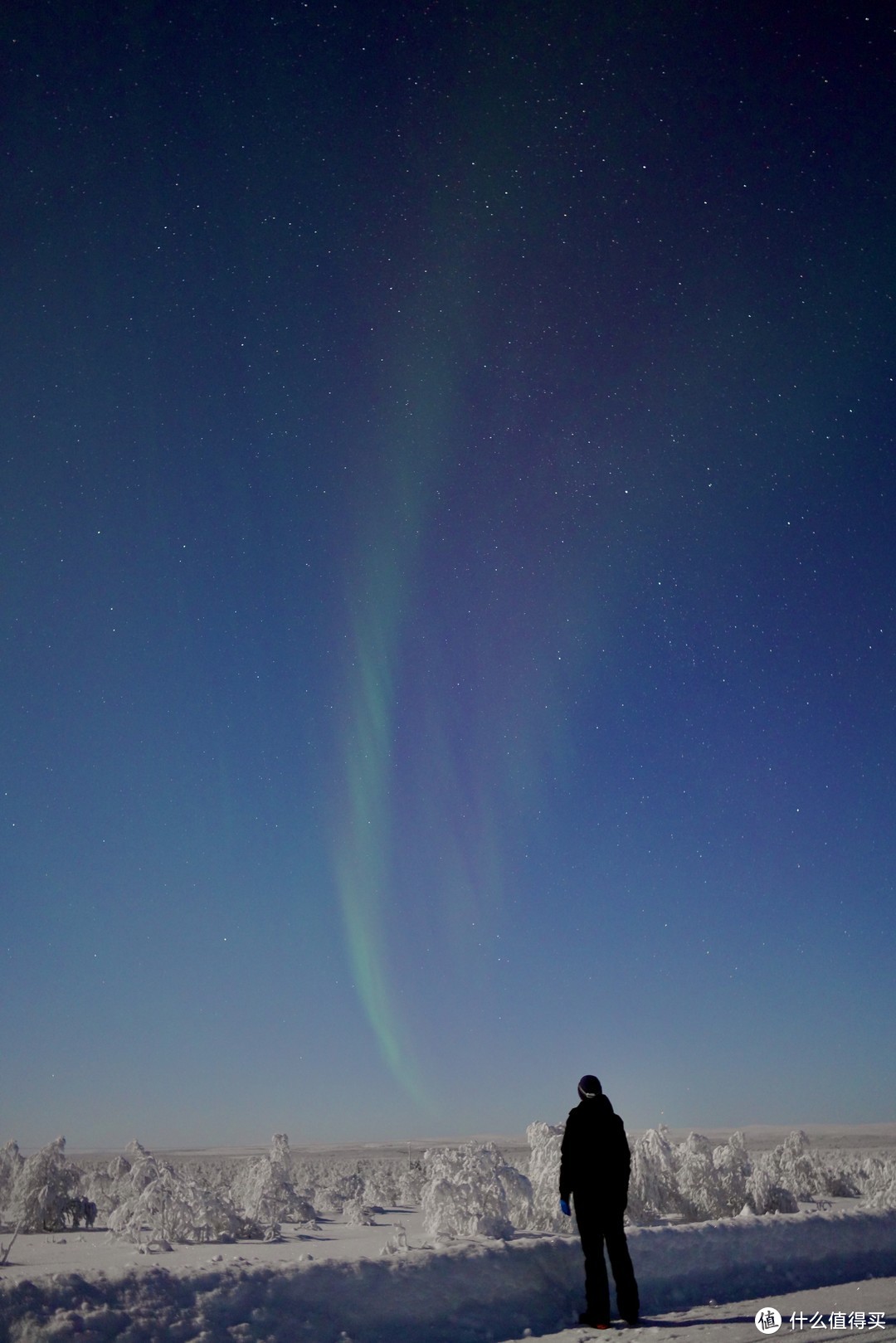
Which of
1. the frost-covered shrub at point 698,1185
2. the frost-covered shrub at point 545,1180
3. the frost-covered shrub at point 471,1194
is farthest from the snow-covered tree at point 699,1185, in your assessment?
the frost-covered shrub at point 471,1194

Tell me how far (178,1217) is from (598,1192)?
43.4ft

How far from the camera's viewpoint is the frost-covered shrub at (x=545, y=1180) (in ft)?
60.1

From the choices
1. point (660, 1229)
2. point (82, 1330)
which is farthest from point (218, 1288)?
point (660, 1229)

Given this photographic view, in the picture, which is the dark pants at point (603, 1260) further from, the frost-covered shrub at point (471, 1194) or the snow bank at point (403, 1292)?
the frost-covered shrub at point (471, 1194)

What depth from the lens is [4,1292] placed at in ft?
21.3

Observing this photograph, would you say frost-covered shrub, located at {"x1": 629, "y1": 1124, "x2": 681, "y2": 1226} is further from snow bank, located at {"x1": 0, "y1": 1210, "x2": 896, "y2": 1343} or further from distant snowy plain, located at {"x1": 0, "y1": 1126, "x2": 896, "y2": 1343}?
snow bank, located at {"x1": 0, "y1": 1210, "x2": 896, "y2": 1343}

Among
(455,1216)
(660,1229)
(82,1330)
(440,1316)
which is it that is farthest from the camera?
(455,1216)

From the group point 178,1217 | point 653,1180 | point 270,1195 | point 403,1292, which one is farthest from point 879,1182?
point 403,1292

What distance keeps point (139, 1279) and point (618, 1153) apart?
4707 millimetres

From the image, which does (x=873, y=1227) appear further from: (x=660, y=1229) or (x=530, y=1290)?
(x=530, y=1290)

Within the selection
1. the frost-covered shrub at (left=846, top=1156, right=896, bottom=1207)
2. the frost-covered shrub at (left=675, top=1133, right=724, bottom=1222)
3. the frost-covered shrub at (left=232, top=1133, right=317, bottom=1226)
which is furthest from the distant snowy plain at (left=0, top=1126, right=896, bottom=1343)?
the frost-covered shrub at (left=846, top=1156, right=896, bottom=1207)

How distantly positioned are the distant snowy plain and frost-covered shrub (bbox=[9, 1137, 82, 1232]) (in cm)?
1114

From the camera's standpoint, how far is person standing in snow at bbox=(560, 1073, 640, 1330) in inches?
305

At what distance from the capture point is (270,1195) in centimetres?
2292
